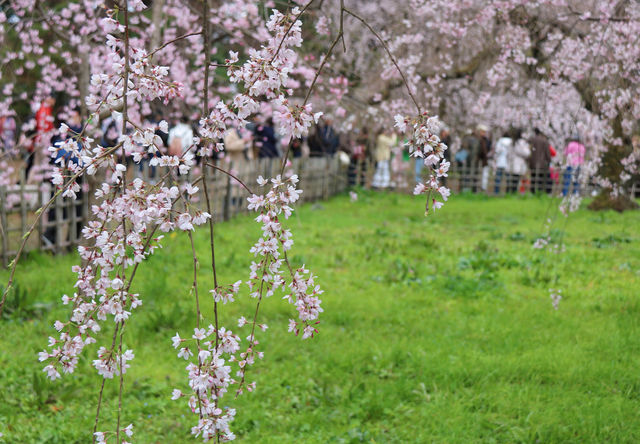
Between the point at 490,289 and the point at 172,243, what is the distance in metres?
3.86

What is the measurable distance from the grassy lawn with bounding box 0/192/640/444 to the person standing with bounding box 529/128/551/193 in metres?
7.45

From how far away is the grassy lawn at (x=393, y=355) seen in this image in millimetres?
3682

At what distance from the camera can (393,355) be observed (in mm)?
4559

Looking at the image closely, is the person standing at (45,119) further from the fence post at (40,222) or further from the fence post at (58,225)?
the fence post at (58,225)

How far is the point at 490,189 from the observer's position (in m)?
15.5

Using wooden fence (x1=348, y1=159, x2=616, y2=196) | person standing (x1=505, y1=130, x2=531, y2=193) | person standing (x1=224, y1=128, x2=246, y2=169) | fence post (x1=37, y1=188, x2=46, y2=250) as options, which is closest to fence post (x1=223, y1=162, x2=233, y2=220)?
person standing (x1=224, y1=128, x2=246, y2=169)

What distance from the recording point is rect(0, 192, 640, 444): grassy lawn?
368 centimetres

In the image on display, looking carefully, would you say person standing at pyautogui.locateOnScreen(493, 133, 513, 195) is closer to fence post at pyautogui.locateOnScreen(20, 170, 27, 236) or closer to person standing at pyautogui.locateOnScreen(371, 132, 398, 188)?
person standing at pyautogui.locateOnScreen(371, 132, 398, 188)

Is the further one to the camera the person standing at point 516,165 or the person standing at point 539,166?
the person standing at point 516,165

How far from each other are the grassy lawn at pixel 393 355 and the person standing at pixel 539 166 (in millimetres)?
7452

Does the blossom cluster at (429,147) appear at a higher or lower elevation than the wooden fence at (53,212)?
higher

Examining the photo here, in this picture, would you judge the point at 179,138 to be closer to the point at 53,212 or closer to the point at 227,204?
the point at 227,204

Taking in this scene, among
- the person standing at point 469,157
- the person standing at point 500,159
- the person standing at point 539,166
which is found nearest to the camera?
the person standing at point 539,166

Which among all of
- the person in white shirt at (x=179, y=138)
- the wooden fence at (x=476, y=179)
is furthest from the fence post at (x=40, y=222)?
the wooden fence at (x=476, y=179)
